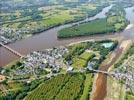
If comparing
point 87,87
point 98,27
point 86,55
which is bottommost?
point 87,87

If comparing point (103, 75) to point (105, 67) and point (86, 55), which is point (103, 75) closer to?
point (105, 67)

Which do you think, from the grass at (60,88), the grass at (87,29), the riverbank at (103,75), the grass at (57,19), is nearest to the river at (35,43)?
the grass at (87,29)

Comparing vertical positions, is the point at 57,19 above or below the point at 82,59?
above

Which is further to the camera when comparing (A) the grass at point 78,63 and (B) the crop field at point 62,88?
(A) the grass at point 78,63

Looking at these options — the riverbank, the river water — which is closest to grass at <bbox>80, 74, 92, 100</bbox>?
the riverbank

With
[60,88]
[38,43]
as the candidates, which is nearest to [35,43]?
[38,43]

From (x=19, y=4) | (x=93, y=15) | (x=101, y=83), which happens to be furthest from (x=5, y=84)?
(x=19, y=4)

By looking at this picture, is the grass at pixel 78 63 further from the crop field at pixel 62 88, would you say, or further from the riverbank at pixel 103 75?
the crop field at pixel 62 88

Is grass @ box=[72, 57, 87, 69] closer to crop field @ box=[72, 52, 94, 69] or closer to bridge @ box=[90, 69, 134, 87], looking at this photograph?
crop field @ box=[72, 52, 94, 69]
